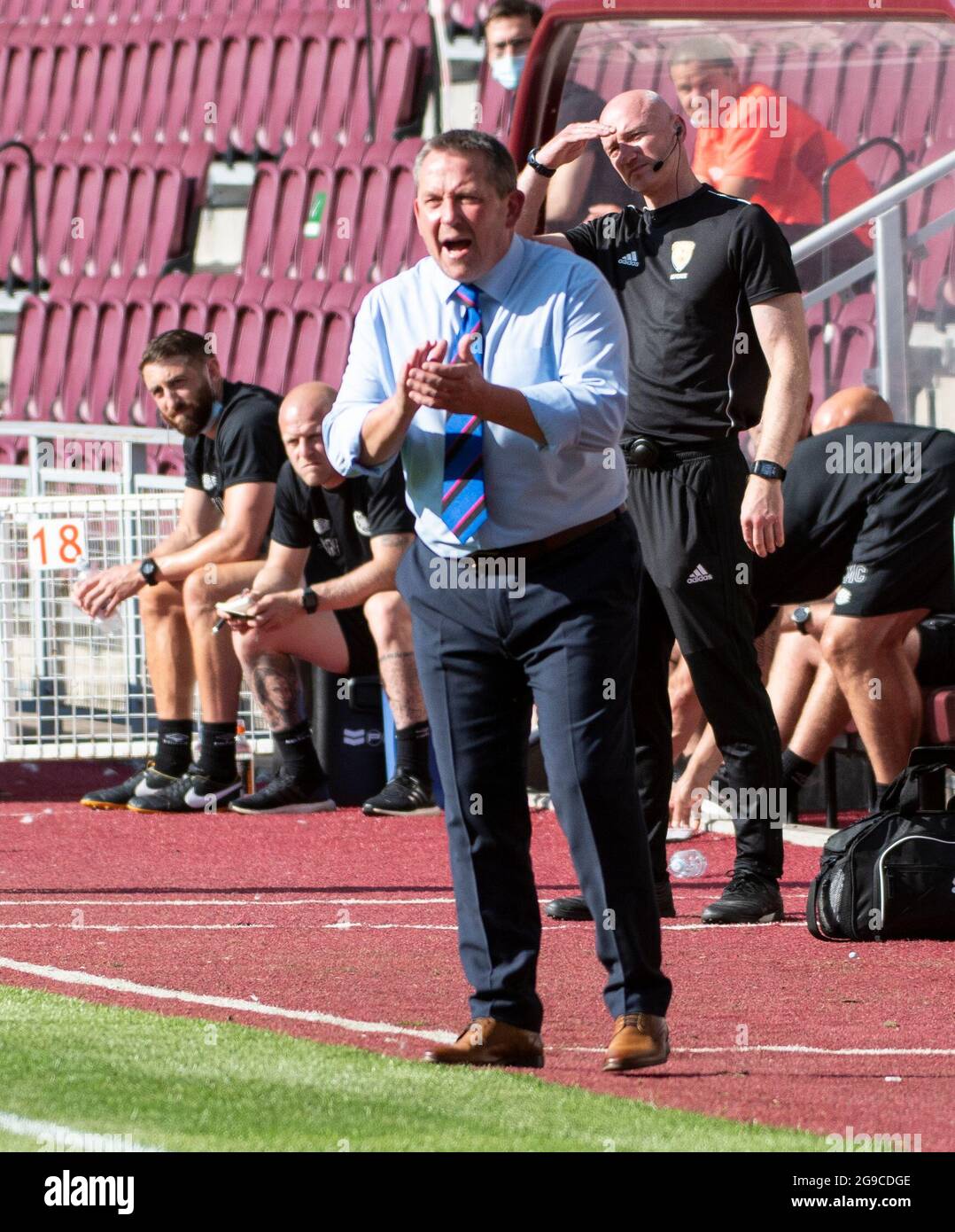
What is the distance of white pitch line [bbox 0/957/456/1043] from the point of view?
4.61 metres

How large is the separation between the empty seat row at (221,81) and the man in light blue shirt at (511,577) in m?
11.8

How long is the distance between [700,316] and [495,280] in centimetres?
172

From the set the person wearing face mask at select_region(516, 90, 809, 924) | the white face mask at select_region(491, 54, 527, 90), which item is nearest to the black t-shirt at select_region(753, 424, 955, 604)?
the person wearing face mask at select_region(516, 90, 809, 924)

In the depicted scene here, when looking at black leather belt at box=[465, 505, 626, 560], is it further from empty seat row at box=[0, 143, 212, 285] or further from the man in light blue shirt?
empty seat row at box=[0, 143, 212, 285]

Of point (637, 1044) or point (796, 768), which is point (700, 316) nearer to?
point (637, 1044)

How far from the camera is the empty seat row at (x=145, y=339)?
1462 cm

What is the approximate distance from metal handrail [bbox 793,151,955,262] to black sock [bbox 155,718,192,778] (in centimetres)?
338

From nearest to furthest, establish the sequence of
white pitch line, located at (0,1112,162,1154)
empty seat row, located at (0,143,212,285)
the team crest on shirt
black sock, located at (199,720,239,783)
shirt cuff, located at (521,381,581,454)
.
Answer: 1. white pitch line, located at (0,1112,162,1154)
2. shirt cuff, located at (521,381,581,454)
3. the team crest on shirt
4. black sock, located at (199,720,239,783)
5. empty seat row, located at (0,143,212,285)

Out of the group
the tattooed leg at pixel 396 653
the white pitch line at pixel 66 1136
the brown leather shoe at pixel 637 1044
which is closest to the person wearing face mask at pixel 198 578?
the tattooed leg at pixel 396 653

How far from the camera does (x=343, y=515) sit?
913cm

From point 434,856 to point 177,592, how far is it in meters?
2.20

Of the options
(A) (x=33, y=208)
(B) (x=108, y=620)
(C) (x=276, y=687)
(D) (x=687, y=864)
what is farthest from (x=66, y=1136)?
(A) (x=33, y=208)

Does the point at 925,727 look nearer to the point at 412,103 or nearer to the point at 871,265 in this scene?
the point at 871,265

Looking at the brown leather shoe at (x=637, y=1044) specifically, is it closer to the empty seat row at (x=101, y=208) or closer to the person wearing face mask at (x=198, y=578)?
the person wearing face mask at (x=198, y=578)
